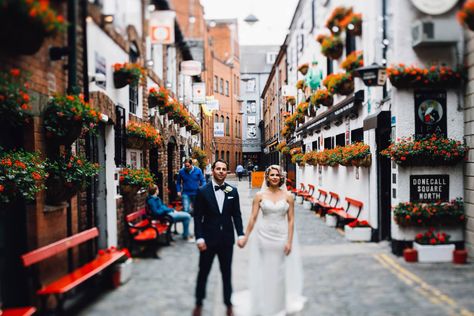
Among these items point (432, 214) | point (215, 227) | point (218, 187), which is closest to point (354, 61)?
point (432, 214)

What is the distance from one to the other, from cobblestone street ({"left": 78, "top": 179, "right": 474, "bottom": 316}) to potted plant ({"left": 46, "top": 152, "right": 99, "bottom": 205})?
1378mm

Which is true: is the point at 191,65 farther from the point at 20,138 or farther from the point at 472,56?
the point at 20,138

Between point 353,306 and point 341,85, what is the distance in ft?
24.5

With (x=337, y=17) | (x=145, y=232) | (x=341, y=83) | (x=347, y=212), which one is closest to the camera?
(x=145, y=232)

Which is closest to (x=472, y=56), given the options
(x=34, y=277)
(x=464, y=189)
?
(x=464, y=189)

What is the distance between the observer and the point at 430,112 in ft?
31.3

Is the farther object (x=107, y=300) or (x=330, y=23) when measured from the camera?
(x=330, y=23)

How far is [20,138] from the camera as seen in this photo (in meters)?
5.98

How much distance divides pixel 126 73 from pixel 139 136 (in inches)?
88.0

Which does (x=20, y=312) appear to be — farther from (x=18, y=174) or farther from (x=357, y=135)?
(x=357, y=135)

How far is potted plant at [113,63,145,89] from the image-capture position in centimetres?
857

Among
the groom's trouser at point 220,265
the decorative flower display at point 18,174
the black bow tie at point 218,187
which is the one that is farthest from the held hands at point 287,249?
the decorative flower display at point 18,174

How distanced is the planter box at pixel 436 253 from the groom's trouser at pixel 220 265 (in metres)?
4.38

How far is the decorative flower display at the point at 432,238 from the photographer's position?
30.2 feet
